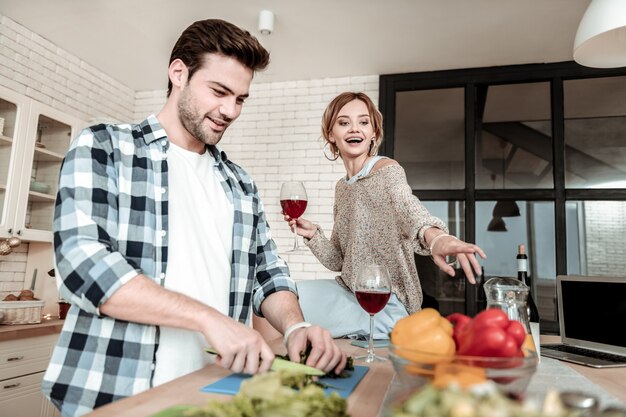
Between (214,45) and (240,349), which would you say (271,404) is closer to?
(240,349)

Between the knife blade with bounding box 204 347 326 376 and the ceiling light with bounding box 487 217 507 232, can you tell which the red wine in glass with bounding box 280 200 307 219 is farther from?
the ceiling light with bounding box 487 217 507 232

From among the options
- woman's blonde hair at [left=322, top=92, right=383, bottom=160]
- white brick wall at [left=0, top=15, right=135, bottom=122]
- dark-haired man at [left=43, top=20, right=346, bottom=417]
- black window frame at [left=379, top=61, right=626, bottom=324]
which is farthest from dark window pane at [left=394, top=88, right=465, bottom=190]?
dark-haired man at [left=43, top=20, right=346, bottom=417]

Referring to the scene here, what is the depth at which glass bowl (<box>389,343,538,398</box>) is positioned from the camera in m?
0.60

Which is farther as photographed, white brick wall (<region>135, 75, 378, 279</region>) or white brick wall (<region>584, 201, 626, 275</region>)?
white brick wall (<region>135, 75, 378, 279</region>)

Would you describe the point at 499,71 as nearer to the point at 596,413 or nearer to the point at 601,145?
the point at 601,145

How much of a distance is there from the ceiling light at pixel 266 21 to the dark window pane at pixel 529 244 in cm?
217

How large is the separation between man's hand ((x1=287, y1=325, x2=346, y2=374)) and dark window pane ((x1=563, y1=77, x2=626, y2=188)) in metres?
3.56

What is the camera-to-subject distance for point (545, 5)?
3.12 m

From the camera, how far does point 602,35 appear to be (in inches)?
70.2

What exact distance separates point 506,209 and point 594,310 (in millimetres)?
2579

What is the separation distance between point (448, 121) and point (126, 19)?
2.67 meters

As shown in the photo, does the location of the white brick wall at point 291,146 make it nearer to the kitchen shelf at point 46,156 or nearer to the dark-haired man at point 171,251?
the kitchen shelf at point 46,156

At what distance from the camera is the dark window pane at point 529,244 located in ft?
12.8

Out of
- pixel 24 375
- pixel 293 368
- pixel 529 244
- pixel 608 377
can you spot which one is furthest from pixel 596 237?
pixel 24 375
